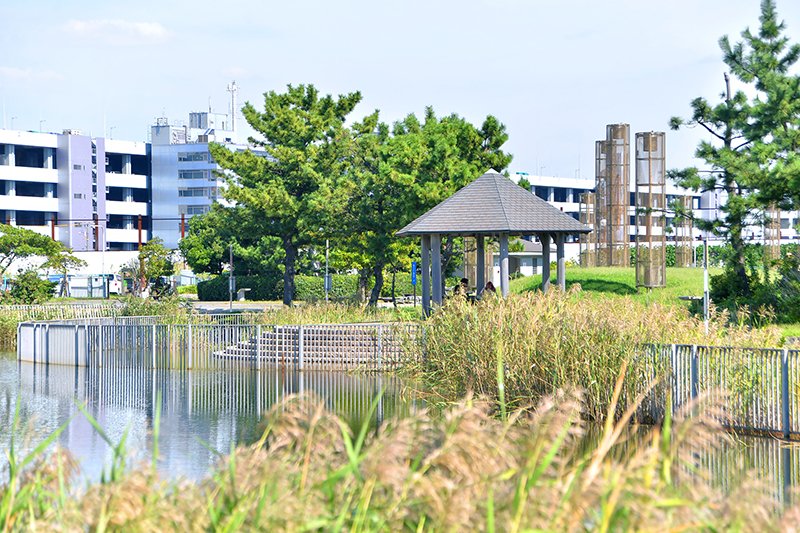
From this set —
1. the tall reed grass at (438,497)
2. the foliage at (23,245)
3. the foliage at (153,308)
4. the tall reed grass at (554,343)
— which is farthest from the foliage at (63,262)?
the tall reed grass at (438,497)

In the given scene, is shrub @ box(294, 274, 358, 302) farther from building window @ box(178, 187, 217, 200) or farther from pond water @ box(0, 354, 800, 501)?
building window @ box(178, 187, 217, 200)

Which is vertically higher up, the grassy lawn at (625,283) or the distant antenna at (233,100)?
the distant antenna at (233,100)

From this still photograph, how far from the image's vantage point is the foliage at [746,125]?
29.9 meters

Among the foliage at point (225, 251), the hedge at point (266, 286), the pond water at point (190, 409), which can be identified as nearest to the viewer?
the pond water at point (190, 409)

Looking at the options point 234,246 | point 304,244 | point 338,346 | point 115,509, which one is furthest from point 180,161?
point 115,509

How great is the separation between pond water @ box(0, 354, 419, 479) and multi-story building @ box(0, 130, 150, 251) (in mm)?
63138

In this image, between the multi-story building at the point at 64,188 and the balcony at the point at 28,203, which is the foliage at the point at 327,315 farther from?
the balcony at the point at 28,203

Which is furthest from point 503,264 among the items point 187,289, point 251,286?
point 187,289

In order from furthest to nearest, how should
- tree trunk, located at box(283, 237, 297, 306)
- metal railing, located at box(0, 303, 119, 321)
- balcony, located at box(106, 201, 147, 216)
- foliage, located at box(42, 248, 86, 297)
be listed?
balcony, located at box(106, 201, 147, 216)
foliage, located at box(42, 248, 86, 297)
tree trunk, located at box(283, 237, 297, 306)
metal railing, located at box(0, 303, 119, 321)

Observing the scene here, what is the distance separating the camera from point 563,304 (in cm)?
1555

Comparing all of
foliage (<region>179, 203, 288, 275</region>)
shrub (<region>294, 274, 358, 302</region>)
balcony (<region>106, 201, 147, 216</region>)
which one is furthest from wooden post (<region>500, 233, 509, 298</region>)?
balcony (<region>106, 201, 147, 216</region>)

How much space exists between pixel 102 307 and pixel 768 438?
24468 millimetres

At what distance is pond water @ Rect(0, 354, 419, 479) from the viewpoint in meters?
13.5

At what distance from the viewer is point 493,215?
2722 centimetres
